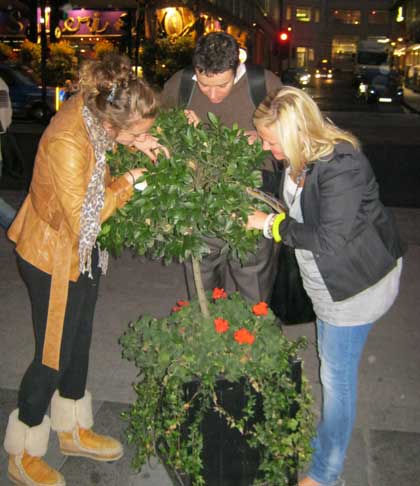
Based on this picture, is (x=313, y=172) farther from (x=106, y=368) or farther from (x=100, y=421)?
(x=106, y=368)

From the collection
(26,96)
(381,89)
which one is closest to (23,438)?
(26,96)

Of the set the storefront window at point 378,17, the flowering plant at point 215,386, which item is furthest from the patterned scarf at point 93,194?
the storefront window at point 378,17

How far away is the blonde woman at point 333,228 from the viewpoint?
2301mm

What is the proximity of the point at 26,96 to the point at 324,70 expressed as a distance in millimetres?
59663

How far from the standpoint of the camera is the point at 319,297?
8.39 ft

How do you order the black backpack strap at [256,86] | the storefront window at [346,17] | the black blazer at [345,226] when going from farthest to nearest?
the storefront window at [346,17], the black backpack strap at [256,86], the black blazer at [345,226]

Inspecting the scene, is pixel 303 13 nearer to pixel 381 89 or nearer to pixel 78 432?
pixel 381 89

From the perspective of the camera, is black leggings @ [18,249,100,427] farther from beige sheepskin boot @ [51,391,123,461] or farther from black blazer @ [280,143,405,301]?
black blazer @ [280,143,405,301]

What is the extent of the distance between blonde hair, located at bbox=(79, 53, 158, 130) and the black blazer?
69 centimetres

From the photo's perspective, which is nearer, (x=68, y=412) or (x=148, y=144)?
(x=148, y=144)

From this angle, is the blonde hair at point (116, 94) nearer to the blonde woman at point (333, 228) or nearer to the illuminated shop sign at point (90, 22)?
the blonde woman at point (333, 228)

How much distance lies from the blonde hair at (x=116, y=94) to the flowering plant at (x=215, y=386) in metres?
0.90

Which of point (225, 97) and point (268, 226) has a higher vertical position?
point (225, 97)

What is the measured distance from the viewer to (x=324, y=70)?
7319 centimetres
